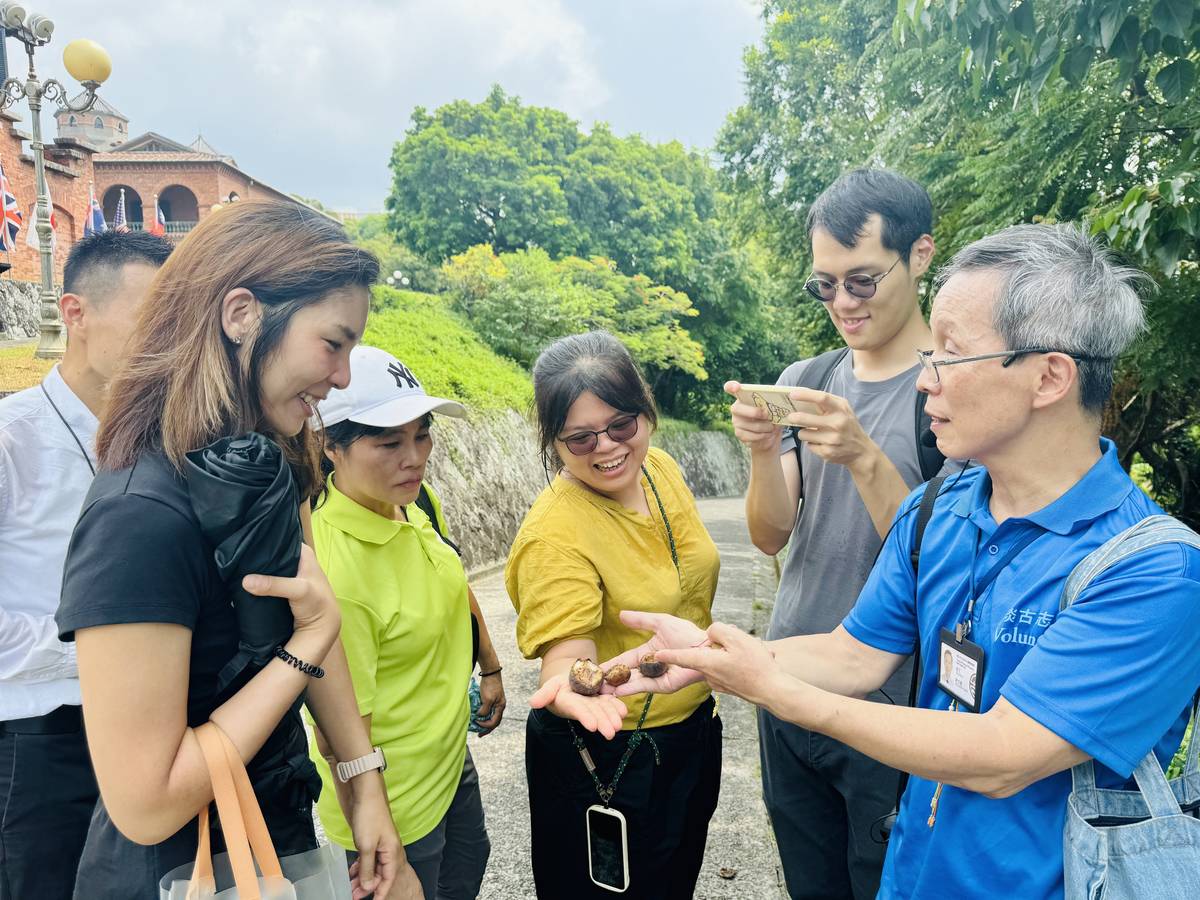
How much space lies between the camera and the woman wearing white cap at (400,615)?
2.01 m

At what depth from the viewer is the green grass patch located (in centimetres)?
1112

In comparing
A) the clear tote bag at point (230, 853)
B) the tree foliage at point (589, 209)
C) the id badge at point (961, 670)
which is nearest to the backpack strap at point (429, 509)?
the clear tote bag at point (230, 853)

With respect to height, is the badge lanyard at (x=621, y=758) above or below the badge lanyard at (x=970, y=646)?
below

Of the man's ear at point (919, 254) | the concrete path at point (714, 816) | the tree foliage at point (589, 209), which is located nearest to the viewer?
the man's ear at point (919, 254)

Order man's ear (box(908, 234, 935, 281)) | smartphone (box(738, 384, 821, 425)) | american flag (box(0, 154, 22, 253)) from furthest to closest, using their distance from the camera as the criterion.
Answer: american flag (box(0, 154, 22, 253)) < man's ear (box(908, 234, 935, 281)) < smartphone (box(738, 384, 821, 425))

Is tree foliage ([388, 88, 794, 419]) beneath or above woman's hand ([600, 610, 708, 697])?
above

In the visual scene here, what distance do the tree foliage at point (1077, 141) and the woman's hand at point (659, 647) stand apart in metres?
2.03

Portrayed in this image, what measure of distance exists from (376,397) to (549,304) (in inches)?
541

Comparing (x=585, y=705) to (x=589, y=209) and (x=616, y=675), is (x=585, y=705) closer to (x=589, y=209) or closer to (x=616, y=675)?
(x=616, y=675)

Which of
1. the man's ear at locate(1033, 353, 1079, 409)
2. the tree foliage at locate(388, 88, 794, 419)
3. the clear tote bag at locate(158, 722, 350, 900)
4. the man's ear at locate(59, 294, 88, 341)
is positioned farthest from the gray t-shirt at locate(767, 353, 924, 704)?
the tree foliage at locate(388, 88, 794, 419)

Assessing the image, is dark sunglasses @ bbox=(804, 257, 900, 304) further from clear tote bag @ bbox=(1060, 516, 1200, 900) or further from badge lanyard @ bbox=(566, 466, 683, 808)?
badge lanyard @ bbox=(566, 466, 683, 808)

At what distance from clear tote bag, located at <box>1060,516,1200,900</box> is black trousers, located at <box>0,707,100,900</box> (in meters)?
2.14

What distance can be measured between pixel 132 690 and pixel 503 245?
944 inches

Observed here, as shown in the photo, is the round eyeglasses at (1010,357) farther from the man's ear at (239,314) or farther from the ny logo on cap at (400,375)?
the ny logo on cap at (400,375)
